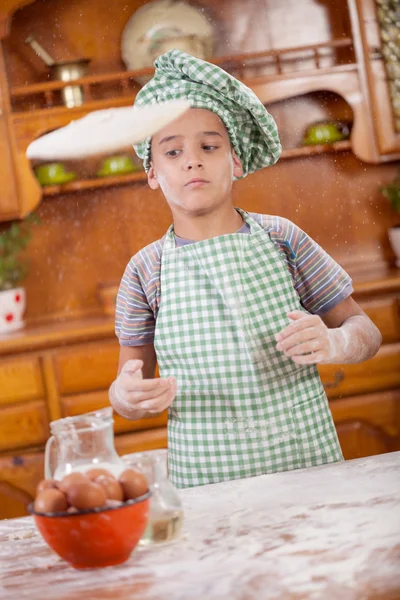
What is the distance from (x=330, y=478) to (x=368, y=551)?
0.16 meters

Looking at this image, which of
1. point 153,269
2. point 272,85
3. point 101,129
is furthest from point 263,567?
point 272,85

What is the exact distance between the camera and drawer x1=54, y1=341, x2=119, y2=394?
4.89 ft

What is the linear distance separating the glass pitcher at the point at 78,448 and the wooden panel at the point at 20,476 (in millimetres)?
1022

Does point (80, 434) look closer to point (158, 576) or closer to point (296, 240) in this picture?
point (158, 576)

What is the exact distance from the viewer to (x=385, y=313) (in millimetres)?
1517

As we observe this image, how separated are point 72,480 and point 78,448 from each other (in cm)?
4

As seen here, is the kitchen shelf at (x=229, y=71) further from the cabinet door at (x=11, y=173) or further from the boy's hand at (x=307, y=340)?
the boy's hand at (x=307, y=340)

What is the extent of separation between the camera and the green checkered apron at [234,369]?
0.74 meters

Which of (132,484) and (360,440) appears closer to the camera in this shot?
(132,484)

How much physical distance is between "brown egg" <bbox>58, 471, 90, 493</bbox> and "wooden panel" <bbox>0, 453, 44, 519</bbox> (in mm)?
1059

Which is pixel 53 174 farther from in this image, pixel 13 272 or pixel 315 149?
pixel 315 149

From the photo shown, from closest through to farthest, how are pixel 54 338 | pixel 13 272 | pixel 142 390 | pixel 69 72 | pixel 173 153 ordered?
1. pixel 142 390
2. pixel 173 153
3. pixel 54 338
4. pixel 69 72
5. pixel 13 272

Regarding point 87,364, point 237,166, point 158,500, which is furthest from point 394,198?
point 158,500

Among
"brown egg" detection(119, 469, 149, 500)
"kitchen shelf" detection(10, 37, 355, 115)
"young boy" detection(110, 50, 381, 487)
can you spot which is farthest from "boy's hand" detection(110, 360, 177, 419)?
"kitchen shelf" detection(10, 37, 355, 115)
